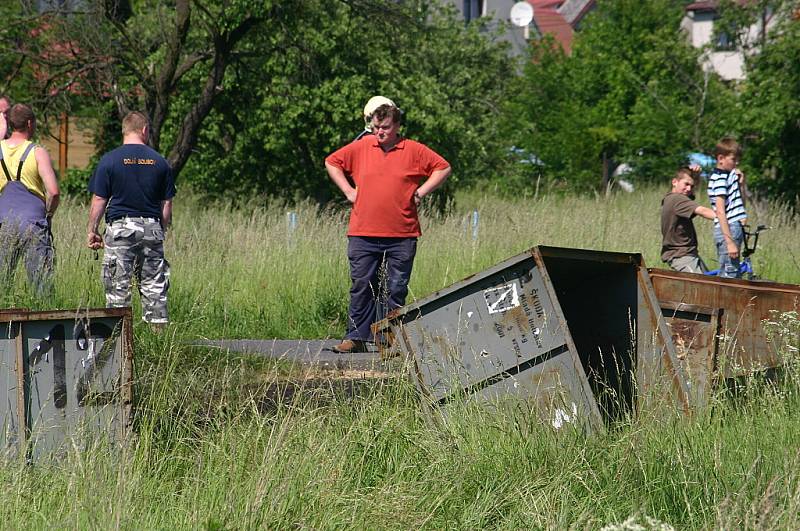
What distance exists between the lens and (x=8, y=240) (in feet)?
27.4

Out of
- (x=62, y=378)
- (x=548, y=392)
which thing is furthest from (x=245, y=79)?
(x=62, y=378)

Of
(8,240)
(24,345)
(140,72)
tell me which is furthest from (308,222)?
(24,345)

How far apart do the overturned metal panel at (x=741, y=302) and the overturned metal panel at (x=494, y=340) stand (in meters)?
1.33

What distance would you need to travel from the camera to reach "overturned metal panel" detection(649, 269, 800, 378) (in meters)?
7.07

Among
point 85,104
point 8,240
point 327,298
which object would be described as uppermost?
point 85,104

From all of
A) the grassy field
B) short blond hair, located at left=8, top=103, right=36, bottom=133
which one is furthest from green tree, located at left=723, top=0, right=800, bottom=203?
the grassy field

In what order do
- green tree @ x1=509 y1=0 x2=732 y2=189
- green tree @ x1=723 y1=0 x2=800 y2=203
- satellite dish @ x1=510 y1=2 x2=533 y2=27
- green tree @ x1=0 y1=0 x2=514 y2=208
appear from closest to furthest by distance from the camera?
green tree @ x1=0 y1=0 x2=514 y2=208 < green tree @ x1=723 y1=0 x2=800 y2=203 < green tree @ x1=509 y1=0 x2=732 y2=189 < satellite dish @ x1=510 y1=2 x2=533 y2=27

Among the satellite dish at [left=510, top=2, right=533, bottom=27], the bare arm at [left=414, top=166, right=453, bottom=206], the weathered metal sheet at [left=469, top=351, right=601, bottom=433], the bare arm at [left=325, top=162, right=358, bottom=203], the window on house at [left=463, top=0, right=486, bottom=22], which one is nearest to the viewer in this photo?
the weathered metal sheet at [left=469, top=351, right=601, bottom=433]

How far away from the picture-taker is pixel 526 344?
6.22m

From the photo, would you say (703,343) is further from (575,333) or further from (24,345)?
(24,345)

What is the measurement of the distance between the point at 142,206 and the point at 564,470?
452 centimetres

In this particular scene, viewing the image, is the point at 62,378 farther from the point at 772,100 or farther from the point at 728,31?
the point at 728,31

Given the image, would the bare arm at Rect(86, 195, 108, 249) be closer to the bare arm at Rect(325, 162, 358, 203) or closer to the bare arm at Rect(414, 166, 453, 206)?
the bare arm at Rect(325, 162, 358, 203)

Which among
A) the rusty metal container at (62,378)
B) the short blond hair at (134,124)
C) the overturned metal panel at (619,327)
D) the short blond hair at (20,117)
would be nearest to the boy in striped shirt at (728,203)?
the overturned metal panel at (619,327)
